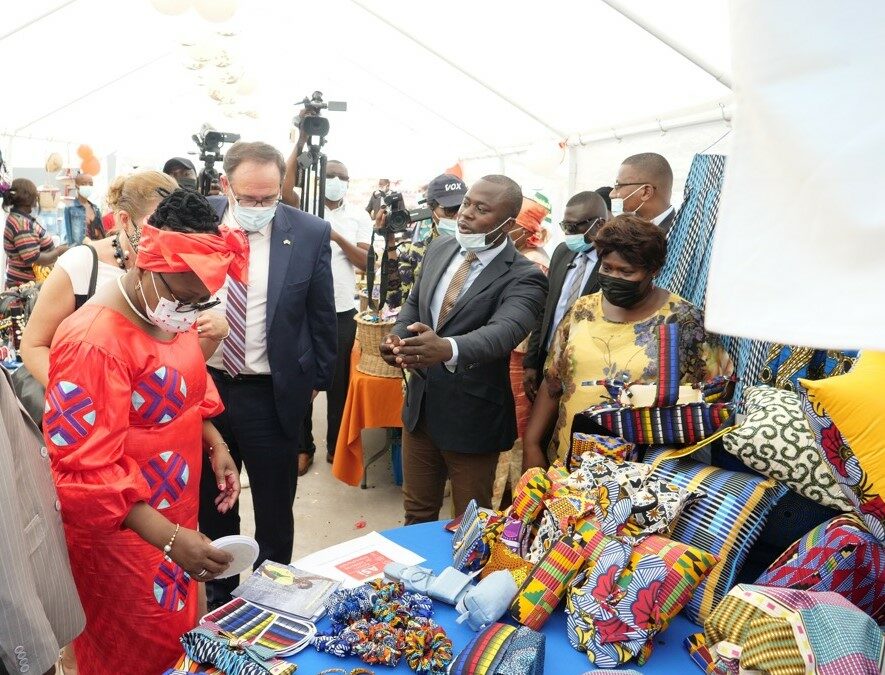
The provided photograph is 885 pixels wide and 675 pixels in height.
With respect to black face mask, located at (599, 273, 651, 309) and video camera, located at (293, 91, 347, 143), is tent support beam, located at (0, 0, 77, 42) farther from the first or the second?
black face mask, located at (599, 273, 651, 309)

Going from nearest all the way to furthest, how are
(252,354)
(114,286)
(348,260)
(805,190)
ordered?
(805,190), (114,286), (252,354), (348,260)

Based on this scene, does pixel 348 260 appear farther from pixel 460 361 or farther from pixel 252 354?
pixel 460 361

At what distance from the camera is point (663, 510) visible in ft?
5.05

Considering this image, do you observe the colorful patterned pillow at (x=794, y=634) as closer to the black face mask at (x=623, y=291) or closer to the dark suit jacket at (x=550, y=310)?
the black face mask at (x=623, y=291)

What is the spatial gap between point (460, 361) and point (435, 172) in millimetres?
11312

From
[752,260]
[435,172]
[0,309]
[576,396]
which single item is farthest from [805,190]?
[435,172]

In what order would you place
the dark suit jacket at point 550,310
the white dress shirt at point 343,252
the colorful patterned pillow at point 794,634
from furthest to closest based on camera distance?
the white dress shirt at point 343,252
the dark suit jacket at point 550,310
the colorful patterned pillow at point 794,634

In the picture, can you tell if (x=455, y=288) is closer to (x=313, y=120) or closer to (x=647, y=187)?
(x=647, y=187)

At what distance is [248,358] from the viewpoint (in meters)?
2.55

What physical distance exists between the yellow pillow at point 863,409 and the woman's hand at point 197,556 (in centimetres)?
136

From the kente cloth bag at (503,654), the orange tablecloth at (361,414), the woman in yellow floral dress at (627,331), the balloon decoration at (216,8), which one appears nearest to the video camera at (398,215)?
the orange tablecloth at (361,414)

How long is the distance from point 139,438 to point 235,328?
85 centimetres

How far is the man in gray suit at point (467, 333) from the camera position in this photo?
2.55 m

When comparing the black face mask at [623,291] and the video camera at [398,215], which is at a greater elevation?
the video camera at [398,215]
